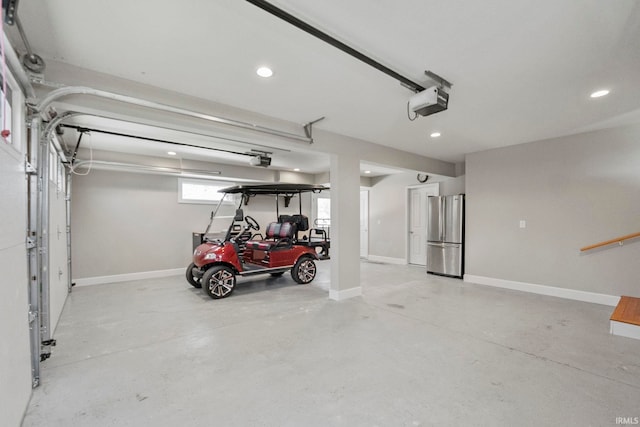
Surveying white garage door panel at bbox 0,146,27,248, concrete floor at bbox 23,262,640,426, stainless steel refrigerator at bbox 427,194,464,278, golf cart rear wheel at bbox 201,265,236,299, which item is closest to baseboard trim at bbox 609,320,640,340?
concrete floor at bbox 23,262,640,426

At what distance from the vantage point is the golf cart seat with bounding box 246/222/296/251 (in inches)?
202

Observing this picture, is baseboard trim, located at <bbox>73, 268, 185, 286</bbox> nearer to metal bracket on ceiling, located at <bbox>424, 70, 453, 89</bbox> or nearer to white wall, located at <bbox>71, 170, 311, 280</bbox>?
white wall, located at <bbox>71, 170, 311, 280</bbox>

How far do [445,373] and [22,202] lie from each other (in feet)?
11.2

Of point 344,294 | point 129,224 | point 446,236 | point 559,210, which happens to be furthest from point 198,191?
point 559,210

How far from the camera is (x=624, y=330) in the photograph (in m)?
2.93

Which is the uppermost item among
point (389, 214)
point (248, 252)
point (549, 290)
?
point (389, 214)

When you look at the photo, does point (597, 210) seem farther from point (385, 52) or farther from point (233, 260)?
point (233, 260)

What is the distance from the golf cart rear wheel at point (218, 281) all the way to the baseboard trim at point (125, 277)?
91.3 inches

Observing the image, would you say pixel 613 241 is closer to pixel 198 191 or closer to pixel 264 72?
pixel 264 72

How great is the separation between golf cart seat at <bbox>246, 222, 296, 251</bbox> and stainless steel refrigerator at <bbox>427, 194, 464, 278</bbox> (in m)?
3.21

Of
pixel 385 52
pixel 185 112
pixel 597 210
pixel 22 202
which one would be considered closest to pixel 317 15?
pixel 385 52

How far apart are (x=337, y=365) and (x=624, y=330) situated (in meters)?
3.16

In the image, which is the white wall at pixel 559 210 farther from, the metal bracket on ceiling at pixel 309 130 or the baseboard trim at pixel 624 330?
the metal bracket on ceiling at pixel 309 130

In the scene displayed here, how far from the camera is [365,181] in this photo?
8.55 m
